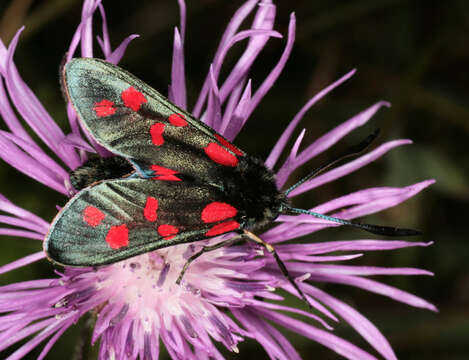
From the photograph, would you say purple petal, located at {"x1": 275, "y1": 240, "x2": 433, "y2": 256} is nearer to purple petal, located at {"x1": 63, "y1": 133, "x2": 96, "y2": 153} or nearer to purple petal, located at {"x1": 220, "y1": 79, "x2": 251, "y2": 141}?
purple petal, located at {"x1": 220, "y1": 79, "x2": 251, "y2": 141}

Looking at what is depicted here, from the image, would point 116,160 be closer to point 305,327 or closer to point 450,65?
point 305,327

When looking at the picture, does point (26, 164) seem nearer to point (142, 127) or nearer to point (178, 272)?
point (142, 127)

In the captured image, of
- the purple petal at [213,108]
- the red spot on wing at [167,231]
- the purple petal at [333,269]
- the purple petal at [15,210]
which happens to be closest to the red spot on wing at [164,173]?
the red spot on wing at [167,231]

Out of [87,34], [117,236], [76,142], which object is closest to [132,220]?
[117,236]

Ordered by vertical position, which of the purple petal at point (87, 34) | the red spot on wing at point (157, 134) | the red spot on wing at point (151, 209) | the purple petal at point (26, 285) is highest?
the purple petal at point (87, 34)

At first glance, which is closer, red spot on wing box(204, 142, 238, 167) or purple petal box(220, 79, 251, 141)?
red spot on wing box(204, 142, 238, 167)

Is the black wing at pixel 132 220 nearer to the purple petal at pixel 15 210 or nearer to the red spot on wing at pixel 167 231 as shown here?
the red spot on wing at pixel 167 231

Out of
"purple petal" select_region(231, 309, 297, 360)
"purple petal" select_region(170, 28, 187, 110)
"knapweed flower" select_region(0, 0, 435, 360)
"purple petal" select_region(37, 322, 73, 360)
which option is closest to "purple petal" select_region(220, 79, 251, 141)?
"knapweed flower" select_region(0, 0, 435, 360)
